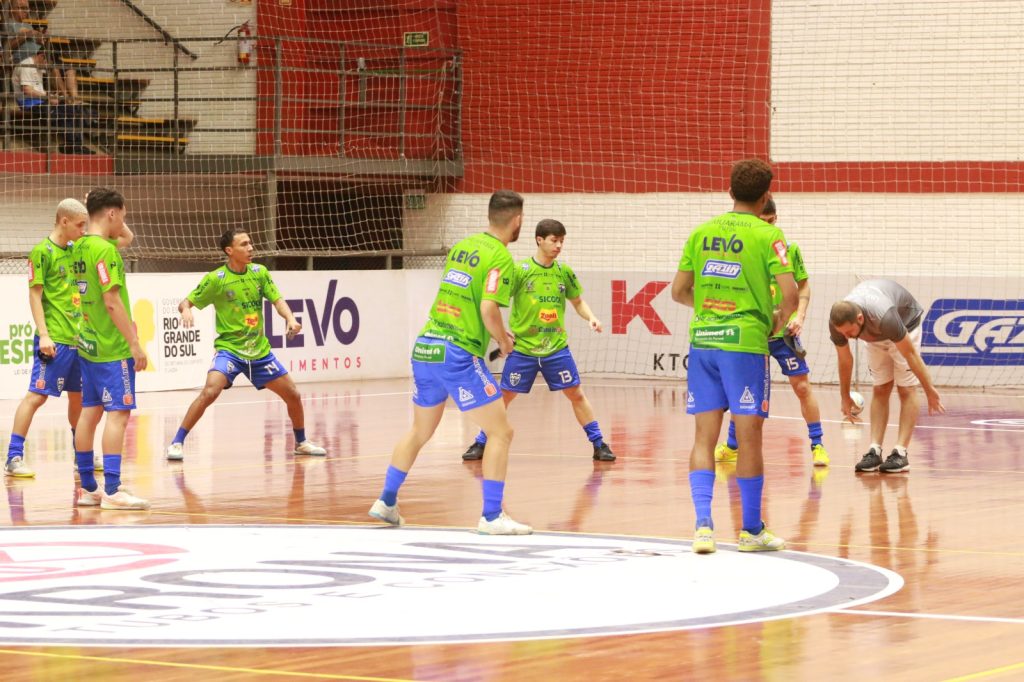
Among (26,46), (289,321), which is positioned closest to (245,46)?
(26,46)

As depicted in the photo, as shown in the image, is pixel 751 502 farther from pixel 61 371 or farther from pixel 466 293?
pixel 61 371

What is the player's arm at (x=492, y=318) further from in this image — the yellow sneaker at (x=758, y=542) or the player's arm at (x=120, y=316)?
the player's arm at (x=120, y=316)

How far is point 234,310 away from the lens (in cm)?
1527

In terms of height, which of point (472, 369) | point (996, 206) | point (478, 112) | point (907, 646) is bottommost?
point (907, 646)

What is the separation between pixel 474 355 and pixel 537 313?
466 centimetres

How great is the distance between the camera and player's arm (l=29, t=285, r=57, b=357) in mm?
12812

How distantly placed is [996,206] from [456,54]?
916 cm

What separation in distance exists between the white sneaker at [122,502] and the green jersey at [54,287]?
2.00 metres

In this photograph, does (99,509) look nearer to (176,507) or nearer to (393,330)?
(176,507)

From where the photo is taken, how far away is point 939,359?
78.2 feet

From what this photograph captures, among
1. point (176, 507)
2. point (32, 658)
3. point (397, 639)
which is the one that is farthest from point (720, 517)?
point (32, 658)

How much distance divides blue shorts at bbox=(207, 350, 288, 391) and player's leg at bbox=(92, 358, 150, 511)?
368 cm

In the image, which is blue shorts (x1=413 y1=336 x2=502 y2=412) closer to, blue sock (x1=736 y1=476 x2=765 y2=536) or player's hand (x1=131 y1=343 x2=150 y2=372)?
blue sock (x1=736 y1=476 x2=765 y2=536)

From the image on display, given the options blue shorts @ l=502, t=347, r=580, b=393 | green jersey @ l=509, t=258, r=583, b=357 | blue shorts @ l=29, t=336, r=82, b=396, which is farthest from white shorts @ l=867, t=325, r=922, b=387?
blue shorts @ l=29, t=336, r=82, b=396
